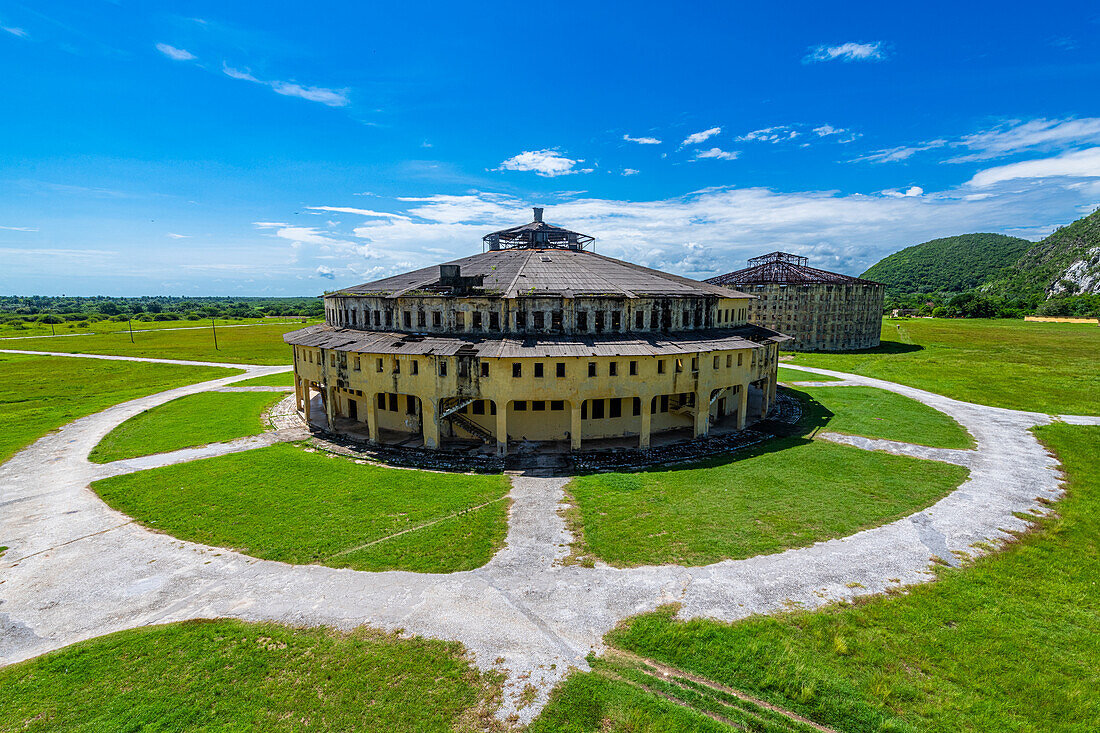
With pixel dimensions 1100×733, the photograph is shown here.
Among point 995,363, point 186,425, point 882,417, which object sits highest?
point 995,363

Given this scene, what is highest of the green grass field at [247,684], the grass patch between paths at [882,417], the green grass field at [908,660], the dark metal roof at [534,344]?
the dark metal roof at [534,344]

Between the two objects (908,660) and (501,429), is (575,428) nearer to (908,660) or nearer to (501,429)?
(501,429)

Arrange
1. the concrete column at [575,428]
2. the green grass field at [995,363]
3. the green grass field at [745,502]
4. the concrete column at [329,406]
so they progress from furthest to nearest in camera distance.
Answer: the green grass field at [995,363]
the concrete column at [329,406]
the concrete column at [575,428]
the green grass field at [745,502]

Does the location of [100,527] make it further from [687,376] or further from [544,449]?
[687,376]

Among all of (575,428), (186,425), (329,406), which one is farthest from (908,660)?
(186,425)

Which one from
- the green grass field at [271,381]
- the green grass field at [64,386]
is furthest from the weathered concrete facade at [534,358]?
the green grass field at [271,381]

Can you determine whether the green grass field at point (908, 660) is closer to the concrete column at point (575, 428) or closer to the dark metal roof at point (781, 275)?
the concrete column at point (575, 428)

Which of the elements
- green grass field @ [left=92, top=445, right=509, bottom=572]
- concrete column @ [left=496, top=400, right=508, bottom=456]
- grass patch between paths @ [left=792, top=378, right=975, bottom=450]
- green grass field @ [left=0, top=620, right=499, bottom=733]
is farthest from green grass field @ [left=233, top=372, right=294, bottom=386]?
grass patch between paths @ [left=792, top=378, right=975, bottom=450]

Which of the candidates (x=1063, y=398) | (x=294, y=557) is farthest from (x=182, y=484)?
(x=1063, y=398)
